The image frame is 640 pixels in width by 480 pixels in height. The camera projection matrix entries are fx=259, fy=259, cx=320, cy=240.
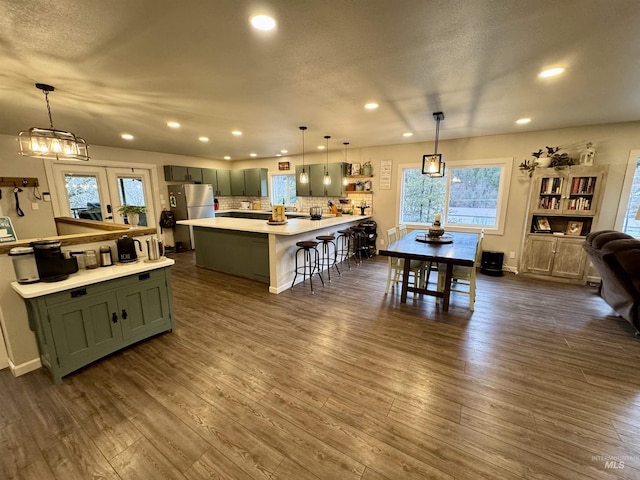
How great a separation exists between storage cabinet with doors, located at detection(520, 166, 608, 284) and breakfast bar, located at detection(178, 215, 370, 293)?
3363 millimetres

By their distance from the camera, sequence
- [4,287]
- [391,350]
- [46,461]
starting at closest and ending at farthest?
[46,461] → [4,287] → [391,350]

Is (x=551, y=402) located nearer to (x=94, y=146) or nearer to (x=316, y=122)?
(x=316, y=122)

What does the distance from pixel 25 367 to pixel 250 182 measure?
6.10 metres

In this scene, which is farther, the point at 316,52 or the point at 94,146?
the point at 94,146

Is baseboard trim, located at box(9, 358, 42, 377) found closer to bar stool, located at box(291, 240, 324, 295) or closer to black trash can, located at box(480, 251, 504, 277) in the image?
bar stool, located at box(291, 240, 324, 295)

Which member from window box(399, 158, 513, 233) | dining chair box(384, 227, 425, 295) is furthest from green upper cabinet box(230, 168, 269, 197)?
dining chair box(384, 227, 425, 295)

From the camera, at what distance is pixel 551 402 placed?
5.97 feet

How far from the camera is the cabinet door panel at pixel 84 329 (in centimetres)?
198

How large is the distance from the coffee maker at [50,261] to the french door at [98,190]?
371 cm

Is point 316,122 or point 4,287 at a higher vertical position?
point 316,122

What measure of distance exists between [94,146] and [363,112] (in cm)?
546

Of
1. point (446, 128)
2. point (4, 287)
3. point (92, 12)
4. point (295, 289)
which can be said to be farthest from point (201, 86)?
point (446, 128)

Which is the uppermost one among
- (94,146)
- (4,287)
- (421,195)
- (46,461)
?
(94,146)

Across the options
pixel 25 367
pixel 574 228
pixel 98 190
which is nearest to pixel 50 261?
pixel 25 367
